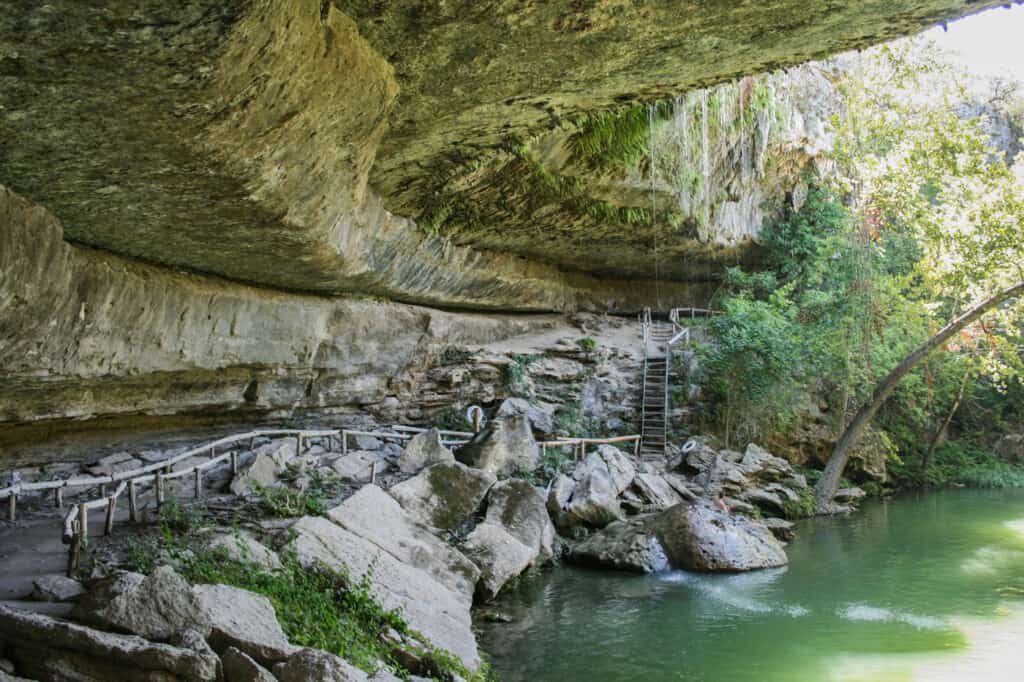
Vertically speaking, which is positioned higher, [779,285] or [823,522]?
[779,285]

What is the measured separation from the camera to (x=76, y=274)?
814 centimetres

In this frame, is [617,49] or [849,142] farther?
[849,142]

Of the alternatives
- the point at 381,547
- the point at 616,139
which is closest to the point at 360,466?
the point at 381,547

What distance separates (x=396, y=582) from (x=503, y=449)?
5.61 m

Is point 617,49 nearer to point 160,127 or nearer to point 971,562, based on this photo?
point 160,127

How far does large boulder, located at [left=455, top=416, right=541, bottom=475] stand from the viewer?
12.7 metres

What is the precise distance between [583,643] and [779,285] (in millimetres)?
15882

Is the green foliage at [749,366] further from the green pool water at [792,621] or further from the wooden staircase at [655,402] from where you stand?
the green pool water at [792,621]

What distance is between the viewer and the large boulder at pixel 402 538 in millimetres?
8578

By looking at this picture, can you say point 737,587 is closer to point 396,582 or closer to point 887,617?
point 887,617

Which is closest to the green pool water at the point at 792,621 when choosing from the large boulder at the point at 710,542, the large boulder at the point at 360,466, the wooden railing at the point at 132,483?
the large boulder at the point at 710,542

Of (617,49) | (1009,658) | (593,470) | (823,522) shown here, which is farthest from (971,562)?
(617,49)

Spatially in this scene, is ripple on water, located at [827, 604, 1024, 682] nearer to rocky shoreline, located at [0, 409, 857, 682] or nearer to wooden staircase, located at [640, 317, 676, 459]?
rocky shoreline, located at [0, 409, 857, 682]

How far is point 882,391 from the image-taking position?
616 inches
